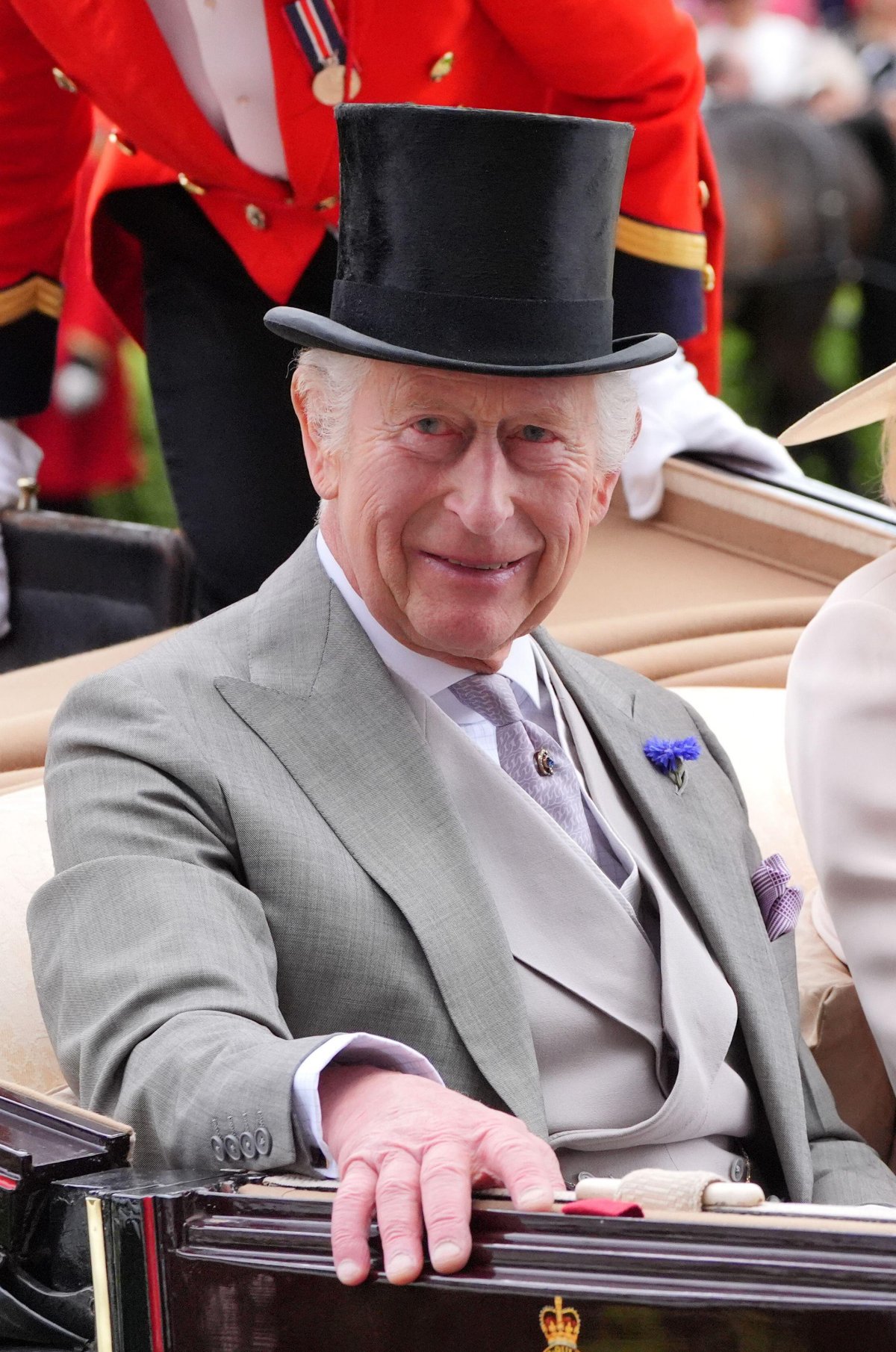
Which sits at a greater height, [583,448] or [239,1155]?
[583,448]

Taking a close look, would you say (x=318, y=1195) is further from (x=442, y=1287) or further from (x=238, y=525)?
(x=238, y=525)

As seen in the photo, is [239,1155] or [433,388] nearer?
[239,1155]

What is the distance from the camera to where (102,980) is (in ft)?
4.19

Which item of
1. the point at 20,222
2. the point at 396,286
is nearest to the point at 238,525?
the point at 20,222

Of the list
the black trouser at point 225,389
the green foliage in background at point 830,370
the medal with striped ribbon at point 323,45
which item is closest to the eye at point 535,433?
the medal with striped ribbon at point 323,45

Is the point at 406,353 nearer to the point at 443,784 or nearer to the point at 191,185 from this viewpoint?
the point at 443,784

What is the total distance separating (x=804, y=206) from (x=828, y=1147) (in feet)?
16.4

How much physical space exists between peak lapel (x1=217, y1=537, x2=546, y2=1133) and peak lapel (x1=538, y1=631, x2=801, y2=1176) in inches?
10.0

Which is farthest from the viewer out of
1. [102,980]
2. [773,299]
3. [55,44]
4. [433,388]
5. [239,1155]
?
[773,299]

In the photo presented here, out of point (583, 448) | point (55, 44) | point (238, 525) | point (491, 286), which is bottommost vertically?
point (238, 525)

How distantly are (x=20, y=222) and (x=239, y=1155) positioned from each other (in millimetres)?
2009

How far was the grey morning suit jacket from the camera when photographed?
1.23 m

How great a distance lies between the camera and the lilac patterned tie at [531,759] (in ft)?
5.20

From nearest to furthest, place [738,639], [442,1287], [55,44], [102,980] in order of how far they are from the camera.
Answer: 1. [442,1287]
2. [102,980]
3. [55,44]
4. [738,639]
